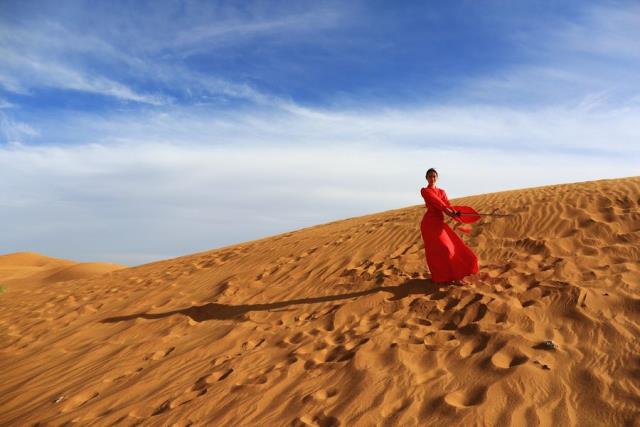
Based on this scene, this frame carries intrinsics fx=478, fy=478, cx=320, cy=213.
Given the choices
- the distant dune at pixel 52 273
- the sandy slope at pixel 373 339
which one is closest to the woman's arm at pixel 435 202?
the sandy slope at pixel 373 339

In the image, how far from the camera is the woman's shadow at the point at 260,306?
6.14 meters

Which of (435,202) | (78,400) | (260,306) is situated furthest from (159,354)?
(435,202)

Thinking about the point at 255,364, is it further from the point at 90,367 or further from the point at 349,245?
the point at 349,245

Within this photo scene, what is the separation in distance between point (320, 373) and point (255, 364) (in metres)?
0.87

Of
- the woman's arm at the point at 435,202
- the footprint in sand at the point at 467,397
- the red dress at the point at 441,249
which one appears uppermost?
the woman's arm at the point at 435,202

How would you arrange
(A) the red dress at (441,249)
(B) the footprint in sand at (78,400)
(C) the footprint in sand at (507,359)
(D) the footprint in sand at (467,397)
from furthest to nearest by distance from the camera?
1. (A) the red dress at (441,249)
2. (B) the footprint in sand at (78,400)
3. (C) the footprint in sand at (507,359)
4. (D) the footprint in sand at (467,397)

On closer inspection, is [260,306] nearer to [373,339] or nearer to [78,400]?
[373,339]

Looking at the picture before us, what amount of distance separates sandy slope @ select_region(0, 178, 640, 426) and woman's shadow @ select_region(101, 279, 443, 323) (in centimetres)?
4

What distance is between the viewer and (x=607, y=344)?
399cm

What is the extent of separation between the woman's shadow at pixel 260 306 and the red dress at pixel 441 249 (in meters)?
0.21

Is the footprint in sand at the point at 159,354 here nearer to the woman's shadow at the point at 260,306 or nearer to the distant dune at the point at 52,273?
the woman's shadow at the point at 260,306

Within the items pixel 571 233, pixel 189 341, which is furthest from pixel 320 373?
pixel 571 233

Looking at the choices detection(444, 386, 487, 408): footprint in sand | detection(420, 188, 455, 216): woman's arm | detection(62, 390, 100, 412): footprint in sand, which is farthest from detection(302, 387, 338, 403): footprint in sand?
detection(420, 188, 455, 216): woman's arm

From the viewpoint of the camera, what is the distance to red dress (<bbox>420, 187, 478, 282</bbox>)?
604 cm
